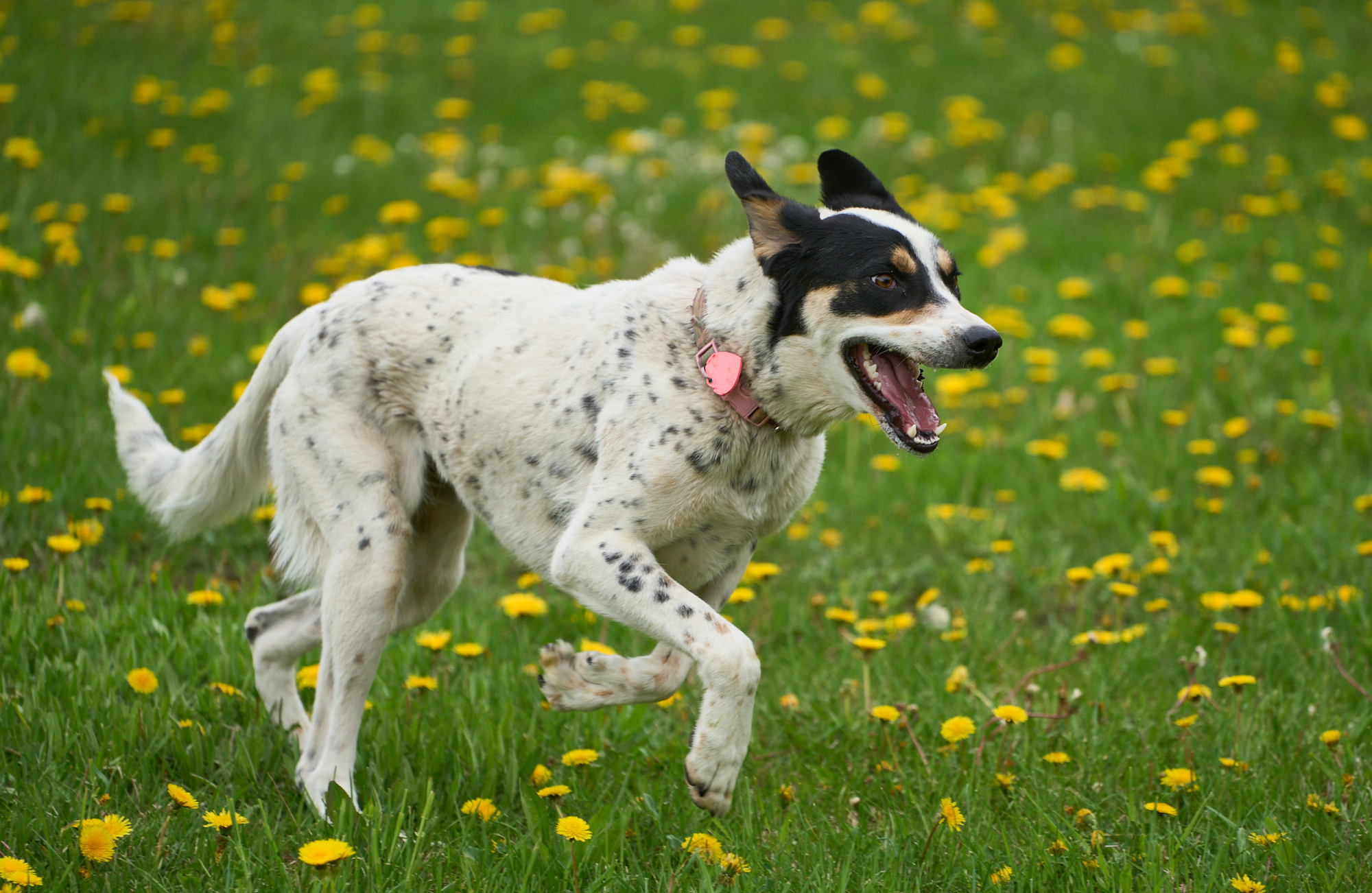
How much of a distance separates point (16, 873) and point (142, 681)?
1.12m


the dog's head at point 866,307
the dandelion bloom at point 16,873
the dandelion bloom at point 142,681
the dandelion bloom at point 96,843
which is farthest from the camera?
the dandelion bloom at point 142,681

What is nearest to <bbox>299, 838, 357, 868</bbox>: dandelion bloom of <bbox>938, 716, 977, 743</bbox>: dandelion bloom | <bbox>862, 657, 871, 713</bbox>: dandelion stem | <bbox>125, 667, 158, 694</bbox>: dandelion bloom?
<bbox>125, 667, 158, 694</bbox>: dandelion bloom

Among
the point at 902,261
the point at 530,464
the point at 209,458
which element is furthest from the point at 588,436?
the point at 209,458

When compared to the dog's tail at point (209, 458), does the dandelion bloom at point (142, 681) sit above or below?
below

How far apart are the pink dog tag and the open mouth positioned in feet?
0.92

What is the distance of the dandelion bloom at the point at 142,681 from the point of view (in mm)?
3607

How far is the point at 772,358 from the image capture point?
128 inches

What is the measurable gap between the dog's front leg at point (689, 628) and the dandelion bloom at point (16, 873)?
132 cm

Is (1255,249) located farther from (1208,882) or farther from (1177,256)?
(1208,882)

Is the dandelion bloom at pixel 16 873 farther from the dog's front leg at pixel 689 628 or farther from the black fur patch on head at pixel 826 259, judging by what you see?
the black fur patch on head at pixel 826 259

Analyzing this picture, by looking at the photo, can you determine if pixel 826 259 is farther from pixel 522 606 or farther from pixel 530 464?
pixel 522 606

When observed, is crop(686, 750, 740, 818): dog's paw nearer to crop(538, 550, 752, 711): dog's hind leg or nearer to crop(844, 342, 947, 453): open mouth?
crop(538, 550, 752, 711): dog's hind leg

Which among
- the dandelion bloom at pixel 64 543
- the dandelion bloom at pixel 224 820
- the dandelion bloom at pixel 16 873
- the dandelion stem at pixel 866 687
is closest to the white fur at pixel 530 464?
the dandelion bloom at pixel 64 543

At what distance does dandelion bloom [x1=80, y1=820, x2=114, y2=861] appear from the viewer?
2.72 meters
